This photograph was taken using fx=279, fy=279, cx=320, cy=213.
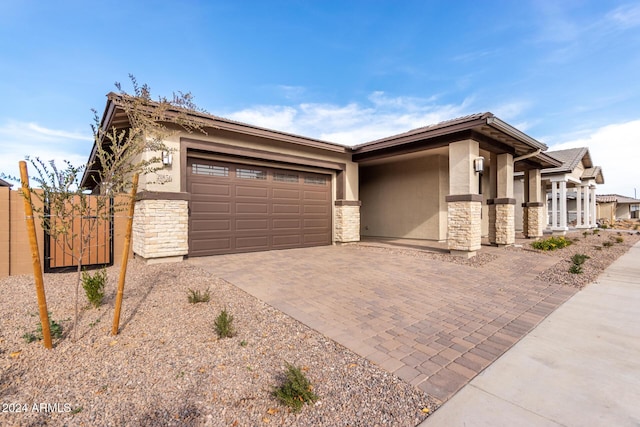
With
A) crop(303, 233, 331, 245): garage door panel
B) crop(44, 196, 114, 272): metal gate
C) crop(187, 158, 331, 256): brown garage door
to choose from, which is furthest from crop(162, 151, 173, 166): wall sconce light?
crop(303, 233, 331, 245): garage door panel

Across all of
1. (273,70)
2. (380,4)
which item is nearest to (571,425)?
(380,4)

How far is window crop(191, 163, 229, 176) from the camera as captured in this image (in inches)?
299

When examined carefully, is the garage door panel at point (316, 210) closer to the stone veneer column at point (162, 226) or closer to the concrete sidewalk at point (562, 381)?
the stone veneer column at point (162, 226)

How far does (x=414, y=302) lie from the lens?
13.8 ft

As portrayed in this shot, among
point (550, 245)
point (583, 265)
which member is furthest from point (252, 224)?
point (550, 245)

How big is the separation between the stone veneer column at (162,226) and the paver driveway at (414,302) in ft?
1.95

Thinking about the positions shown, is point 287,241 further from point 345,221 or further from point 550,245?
point 550,245

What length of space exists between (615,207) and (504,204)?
29.5m

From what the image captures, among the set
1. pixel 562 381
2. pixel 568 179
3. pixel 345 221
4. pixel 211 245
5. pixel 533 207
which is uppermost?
pixel 568 179

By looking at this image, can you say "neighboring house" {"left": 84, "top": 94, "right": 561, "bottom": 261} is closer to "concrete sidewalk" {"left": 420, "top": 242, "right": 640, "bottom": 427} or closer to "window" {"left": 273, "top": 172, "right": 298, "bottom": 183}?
"window" {"left": 273, "top": 172, "right": 298, "bottom": 183}

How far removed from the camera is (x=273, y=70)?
11070mm

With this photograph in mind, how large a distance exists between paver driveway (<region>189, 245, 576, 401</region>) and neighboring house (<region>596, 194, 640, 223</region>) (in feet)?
91.5

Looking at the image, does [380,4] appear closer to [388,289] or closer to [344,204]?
[344,204]

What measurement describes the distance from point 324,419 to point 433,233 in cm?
1048
